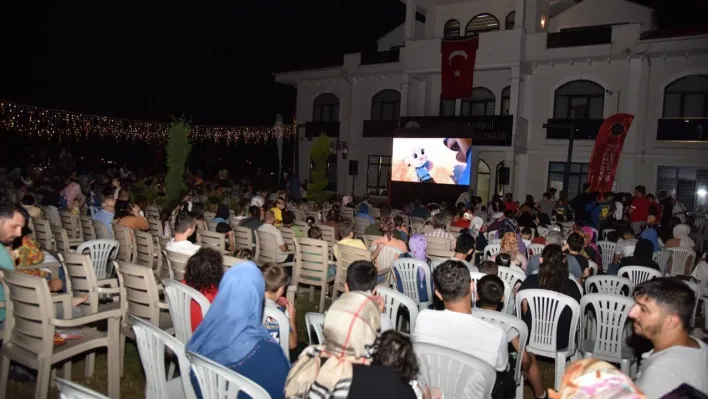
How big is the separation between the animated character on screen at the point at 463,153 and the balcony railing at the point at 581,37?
5146 millimetres

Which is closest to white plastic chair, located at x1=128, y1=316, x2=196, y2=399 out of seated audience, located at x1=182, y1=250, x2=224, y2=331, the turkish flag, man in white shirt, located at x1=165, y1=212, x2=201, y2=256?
seated audience, located at x1=182, y1=250, x2=224, y2=331

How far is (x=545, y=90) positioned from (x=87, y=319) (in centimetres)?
1950

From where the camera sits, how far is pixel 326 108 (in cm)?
2588

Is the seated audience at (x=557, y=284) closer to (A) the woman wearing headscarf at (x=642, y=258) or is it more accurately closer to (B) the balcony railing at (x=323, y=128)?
(A) the woman wearing headscarf at (x=642, y=258)

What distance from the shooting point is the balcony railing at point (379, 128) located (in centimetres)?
2191

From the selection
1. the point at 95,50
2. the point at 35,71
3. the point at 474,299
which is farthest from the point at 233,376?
the point at 95,50

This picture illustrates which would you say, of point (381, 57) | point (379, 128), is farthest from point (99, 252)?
point (381, 57)

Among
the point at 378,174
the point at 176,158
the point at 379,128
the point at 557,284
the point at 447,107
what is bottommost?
the point at 557,284

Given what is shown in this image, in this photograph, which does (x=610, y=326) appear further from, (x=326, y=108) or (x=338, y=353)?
(x=326, y=108)

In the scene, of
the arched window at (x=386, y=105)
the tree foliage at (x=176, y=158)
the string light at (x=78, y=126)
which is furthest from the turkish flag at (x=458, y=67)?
the tree foliage at (x=176, y=158)

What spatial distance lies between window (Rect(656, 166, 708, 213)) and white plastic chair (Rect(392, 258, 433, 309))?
52.3ft

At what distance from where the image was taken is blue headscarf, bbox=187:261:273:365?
2699mm

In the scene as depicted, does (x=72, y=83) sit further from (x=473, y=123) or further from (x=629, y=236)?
(x=629, y=236)

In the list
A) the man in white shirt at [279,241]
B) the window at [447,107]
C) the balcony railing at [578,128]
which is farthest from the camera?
the window at [447,107]
